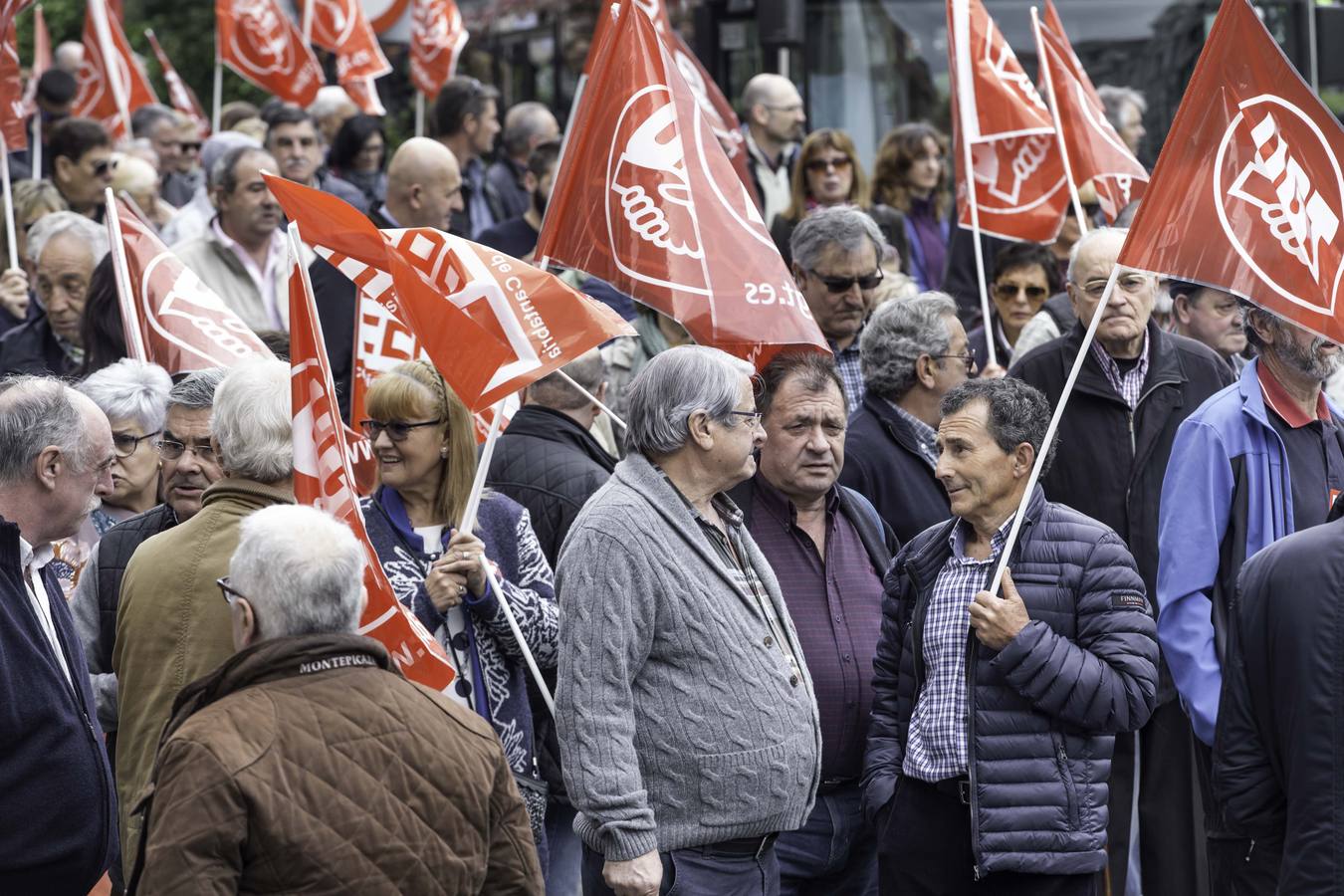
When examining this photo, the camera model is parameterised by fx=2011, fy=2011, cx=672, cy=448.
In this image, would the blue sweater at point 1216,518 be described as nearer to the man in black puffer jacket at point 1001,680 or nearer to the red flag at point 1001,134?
the man in black puffer jacket at point 1001,680

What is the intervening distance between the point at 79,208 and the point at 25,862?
21.4 ft

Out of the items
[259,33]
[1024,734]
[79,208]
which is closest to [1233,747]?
[1024,734]

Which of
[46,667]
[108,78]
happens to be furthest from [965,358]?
[108,78]

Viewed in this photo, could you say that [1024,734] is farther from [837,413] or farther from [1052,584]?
[837,413]

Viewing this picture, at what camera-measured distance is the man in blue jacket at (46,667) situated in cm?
442

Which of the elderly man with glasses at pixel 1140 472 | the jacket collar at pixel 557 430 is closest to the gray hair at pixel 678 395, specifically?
the jacket collar at pixel 557 430

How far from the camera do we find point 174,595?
Result: 186 inches

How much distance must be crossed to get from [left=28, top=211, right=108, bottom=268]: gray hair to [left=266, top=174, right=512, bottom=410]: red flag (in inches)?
110

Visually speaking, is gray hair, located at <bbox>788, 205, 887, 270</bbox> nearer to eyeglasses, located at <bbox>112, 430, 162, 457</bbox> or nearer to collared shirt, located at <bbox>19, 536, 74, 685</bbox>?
eyeglasses, located at <bbox>112, 430, 162, 457</bbox>

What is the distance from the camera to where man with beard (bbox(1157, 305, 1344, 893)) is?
564cm

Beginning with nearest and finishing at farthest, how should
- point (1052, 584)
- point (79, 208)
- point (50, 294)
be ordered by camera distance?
point (1052, 584)
point (50, 294)
point (79, 208)

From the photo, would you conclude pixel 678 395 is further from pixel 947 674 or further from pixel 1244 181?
pixel 1244 181

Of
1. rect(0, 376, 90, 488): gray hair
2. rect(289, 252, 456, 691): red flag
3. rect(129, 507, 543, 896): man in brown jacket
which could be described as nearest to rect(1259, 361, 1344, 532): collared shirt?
rect(289, 252, 456, 691): red flag

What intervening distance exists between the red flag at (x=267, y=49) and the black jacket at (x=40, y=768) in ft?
26.4
